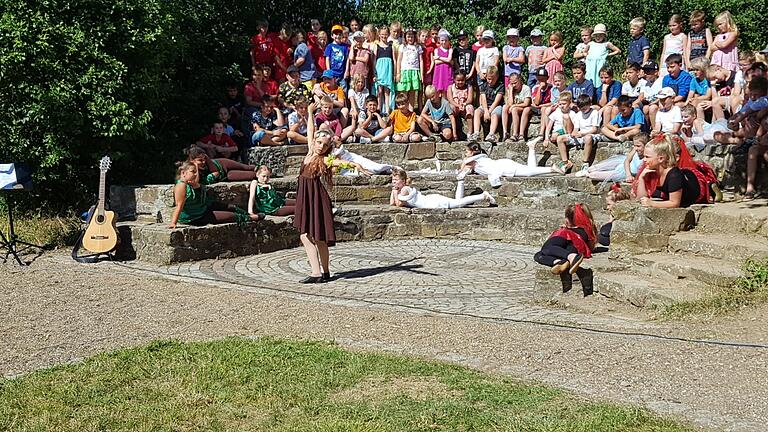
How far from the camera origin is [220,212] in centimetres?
1138

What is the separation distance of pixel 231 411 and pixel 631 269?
16.3 feet

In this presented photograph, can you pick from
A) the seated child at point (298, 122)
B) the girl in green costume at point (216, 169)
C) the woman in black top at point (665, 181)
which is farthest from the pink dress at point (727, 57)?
the girl in green costume at point (216, 169)

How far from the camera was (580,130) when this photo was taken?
45.8 ft

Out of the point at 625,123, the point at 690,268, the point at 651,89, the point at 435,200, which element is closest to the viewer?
the point at 690,268

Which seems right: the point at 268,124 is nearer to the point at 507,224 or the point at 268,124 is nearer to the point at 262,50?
the point at 262,50

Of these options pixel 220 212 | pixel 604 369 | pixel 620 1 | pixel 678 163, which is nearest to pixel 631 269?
pixel 678 163

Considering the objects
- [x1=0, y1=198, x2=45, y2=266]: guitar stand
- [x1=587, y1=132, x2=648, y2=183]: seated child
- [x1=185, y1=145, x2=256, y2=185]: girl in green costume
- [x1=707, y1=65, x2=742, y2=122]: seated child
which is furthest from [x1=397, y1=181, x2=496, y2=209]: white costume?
[x1=0, y1=198, x2=45, y2=266]: guitar stand

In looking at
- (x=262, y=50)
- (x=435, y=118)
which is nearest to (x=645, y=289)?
(x=435, y=118)

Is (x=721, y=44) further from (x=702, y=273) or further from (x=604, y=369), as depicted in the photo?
(x=604, y=369)

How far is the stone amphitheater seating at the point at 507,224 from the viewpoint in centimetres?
812

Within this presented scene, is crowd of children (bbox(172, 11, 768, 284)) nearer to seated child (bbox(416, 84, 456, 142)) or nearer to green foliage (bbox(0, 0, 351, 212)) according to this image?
seated child (bbox(416, 84, 456, 142))

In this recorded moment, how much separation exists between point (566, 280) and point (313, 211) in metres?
2.88

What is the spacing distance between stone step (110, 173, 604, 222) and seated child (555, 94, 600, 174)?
0.65 metres

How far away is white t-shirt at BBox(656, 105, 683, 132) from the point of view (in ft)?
41.8
